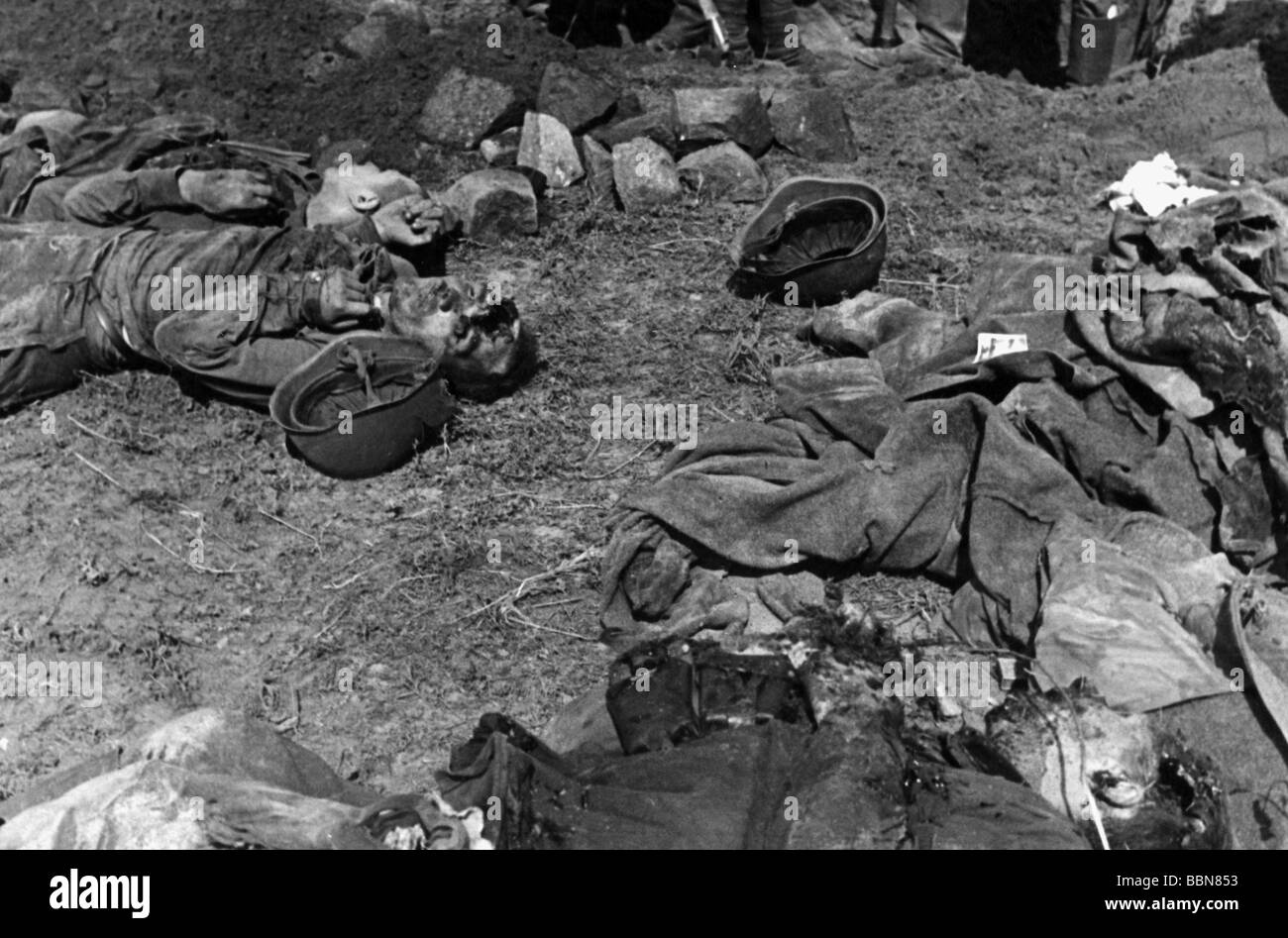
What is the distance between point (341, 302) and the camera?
5.37 m

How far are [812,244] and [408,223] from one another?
173 cm

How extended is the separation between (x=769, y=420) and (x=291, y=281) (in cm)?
189

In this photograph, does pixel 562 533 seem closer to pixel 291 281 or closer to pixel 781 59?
pixel 291 281

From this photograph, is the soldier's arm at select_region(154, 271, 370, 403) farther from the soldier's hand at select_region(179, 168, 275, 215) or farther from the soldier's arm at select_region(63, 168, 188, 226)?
the soldier's arm at select_region(63, 168, 188, 226)

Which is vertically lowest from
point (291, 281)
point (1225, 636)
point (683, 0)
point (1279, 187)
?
point (1225, 636)

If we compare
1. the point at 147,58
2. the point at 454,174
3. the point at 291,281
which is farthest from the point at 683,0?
the point at 291,281

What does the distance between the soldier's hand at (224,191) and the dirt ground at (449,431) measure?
0.84 meters

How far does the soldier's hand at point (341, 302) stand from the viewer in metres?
5.37

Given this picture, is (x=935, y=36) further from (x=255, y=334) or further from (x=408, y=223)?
(x=255, y=334)

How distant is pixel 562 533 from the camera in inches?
196

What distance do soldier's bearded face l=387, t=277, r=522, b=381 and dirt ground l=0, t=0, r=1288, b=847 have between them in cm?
24

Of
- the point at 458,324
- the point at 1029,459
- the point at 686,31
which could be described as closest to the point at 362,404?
the point at 458,324

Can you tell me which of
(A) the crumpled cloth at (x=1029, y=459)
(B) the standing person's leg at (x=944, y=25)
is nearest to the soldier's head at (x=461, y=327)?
(A) the crumpled cloth at (x=1029, y=459)

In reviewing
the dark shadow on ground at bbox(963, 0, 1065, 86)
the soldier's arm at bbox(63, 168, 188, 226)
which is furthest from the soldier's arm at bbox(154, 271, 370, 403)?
the dark shadow on ground at bbox(963, 0, 1065, 86)
